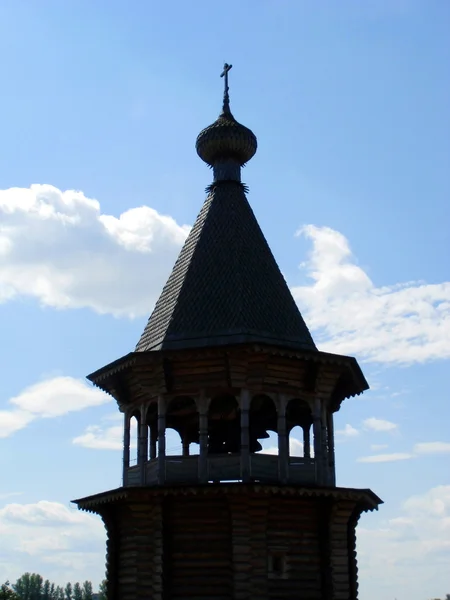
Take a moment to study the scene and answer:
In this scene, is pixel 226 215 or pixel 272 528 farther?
pixel 226 215

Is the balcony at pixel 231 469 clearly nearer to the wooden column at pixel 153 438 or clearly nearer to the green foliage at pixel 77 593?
the wooden column at pixel 153 438

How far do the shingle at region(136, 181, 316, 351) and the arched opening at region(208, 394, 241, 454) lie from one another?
2.31 m

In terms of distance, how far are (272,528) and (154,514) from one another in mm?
2281

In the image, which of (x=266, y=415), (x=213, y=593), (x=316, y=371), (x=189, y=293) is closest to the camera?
(x=213, y=593)

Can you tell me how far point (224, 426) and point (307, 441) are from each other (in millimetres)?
2020

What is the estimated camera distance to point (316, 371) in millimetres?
16406

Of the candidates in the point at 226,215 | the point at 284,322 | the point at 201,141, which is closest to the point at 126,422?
the point at 284,322

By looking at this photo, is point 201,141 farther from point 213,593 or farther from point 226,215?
point 213,593

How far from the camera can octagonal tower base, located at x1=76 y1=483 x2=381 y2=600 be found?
1491cm

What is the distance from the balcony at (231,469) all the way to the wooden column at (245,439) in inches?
5.7

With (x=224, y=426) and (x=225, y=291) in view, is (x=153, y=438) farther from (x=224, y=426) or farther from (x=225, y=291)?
(x=225, y=291)

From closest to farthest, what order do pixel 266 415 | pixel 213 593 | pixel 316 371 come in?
pixel 213 593 < pixel 316 371 < pixel 266 415

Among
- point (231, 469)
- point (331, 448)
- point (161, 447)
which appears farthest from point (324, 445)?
point (161, 447)

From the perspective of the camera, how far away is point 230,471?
1557cm
